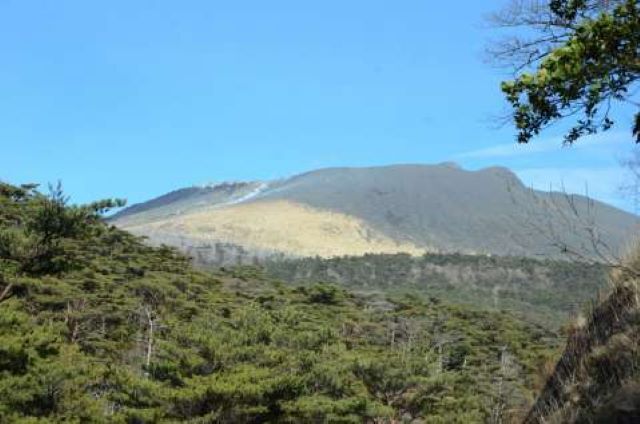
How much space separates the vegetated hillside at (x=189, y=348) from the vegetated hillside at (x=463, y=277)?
292 ft

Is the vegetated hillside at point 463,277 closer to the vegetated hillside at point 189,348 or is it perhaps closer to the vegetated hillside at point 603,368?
the vegetated hillside at point 189,348

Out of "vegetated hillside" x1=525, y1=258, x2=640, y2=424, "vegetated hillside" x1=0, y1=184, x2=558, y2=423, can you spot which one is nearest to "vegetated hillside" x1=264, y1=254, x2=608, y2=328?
"vegetated hillside" x1=0, y1=184, x2=558, y2=423

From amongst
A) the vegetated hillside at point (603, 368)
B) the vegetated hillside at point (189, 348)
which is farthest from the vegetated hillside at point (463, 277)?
the vegetated hillside at point (603, 368)

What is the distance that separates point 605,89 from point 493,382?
5518 centimetres

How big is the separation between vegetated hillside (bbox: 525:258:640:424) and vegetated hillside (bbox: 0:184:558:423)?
3.73 ft

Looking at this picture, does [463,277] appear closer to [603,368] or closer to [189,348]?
[189,348]

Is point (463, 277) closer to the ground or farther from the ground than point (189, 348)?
closer to the ground

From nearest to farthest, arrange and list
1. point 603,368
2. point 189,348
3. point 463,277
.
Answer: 1. point 603,368
2. point 189,348
3. point 463,277

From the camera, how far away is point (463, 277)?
188625 mm

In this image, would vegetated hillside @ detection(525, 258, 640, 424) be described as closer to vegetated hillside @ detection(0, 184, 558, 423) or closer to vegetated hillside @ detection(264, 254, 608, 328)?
vegetated hillside @ detection(0, 184, 558, 423)

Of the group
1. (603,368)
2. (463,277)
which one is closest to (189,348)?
(603,368)

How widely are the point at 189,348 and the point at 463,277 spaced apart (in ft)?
530

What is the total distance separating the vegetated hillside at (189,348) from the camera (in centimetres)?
2523

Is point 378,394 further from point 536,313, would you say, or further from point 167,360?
point 536,313
